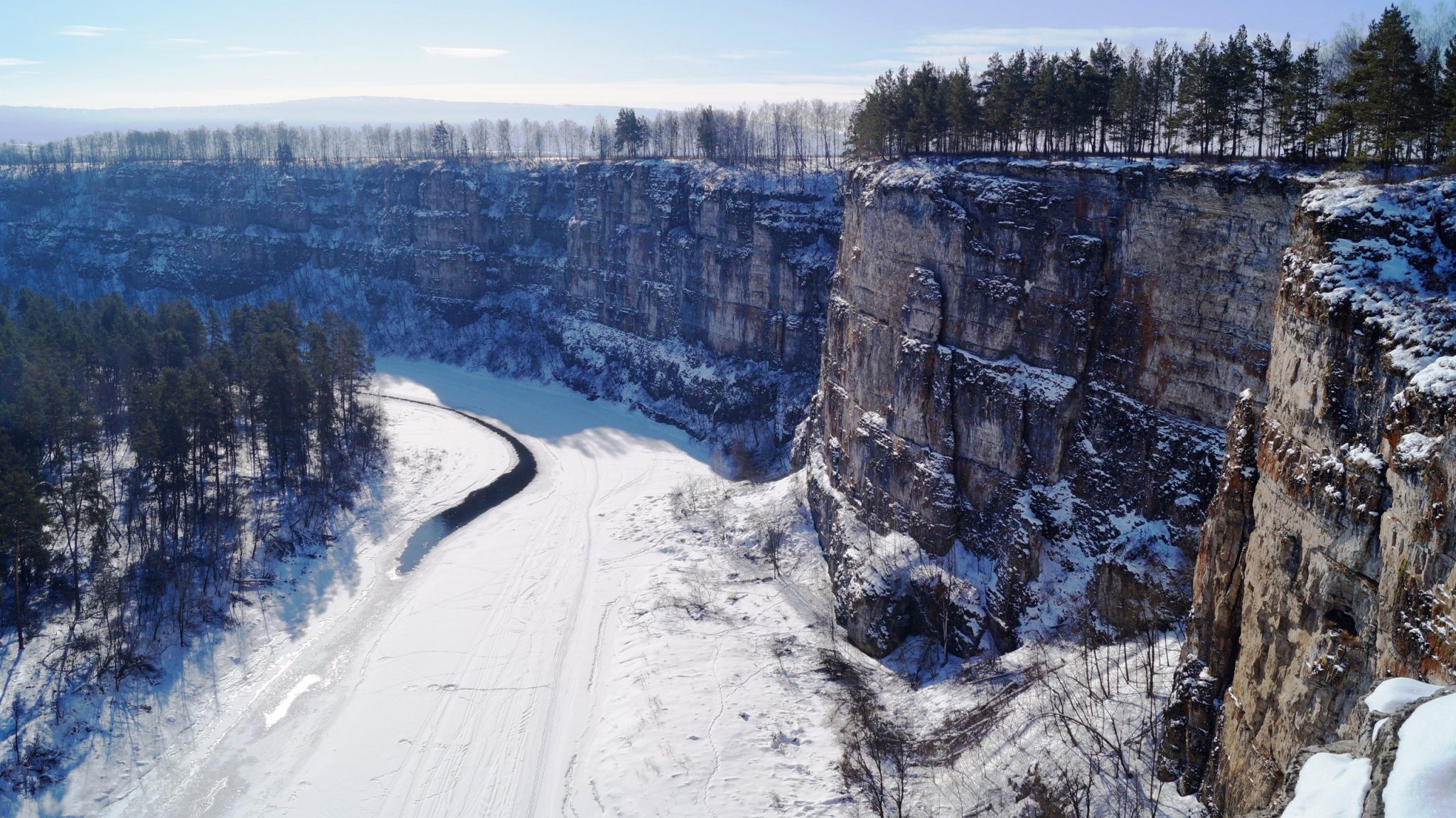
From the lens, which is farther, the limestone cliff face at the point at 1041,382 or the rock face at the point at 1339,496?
the limestone cliff face at the point at 1041,382

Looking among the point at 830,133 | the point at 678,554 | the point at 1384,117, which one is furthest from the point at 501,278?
the point at 1384,117

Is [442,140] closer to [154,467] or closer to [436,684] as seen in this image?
[154,467]

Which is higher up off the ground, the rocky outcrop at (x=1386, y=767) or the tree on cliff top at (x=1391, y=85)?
the tree on cliff top at (x=1391, y=85)

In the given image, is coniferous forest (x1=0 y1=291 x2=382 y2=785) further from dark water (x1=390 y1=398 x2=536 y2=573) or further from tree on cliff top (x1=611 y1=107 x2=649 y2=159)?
tree on cliff top (x1=611 y1=107 x2=649 y2=159)

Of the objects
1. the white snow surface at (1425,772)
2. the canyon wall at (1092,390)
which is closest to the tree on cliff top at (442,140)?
the canyon wall at (1092,390)

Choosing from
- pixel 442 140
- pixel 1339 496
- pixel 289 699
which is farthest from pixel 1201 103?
pixel 442 140

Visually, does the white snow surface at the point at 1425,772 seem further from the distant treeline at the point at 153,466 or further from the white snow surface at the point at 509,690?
the distant treeline at the point at 153,466

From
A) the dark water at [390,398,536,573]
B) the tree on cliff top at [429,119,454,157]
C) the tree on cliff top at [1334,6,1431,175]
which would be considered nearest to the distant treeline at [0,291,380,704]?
the dark water at [390,398,536,573]
